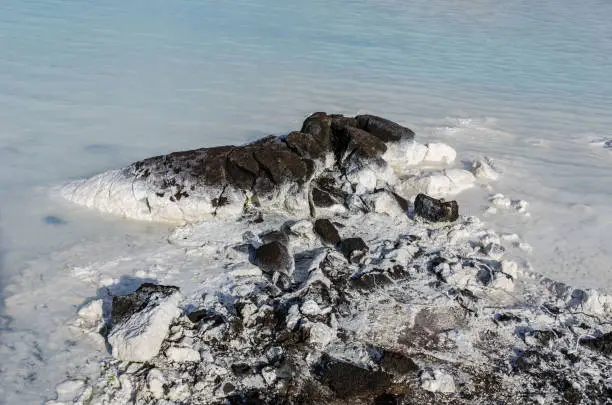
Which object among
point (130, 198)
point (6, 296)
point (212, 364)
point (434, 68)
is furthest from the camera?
point (434, 68)

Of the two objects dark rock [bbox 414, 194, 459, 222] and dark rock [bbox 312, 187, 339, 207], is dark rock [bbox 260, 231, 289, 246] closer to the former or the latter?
dark rock [bbox 312, 187, 339, 207]

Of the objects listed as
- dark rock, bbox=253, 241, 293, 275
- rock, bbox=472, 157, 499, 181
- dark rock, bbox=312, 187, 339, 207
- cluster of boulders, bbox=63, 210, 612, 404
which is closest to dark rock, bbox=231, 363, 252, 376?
cluster of boulders, bbox=63, 210, 612, 404

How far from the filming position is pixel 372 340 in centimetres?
406

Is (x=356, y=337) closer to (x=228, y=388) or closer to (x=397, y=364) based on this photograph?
(x=397, y=364)

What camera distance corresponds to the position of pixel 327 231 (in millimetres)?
5191

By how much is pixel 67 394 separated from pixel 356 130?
4182 mm

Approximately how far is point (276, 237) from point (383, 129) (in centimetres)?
249

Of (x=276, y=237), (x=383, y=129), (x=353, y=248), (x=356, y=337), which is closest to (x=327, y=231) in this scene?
(x=353, y=248)

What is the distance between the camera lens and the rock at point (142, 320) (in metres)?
3.72

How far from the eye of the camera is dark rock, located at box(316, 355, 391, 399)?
11.7ft

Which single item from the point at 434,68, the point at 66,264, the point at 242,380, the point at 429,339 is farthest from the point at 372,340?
the point at 434,68

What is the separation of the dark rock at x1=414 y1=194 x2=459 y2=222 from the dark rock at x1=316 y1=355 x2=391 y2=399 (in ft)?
7.45

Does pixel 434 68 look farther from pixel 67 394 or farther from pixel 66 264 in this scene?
pixel 67 394

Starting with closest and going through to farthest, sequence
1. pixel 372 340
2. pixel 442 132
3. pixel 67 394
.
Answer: pixel 67 394 → pixel 372 340 → pixel 442 132
